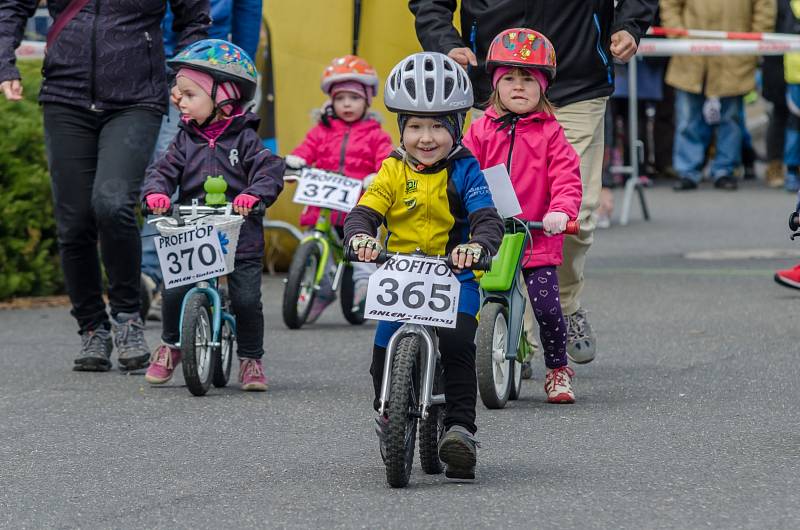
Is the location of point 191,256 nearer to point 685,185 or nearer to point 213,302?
point 213,302

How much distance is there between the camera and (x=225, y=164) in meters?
7.45

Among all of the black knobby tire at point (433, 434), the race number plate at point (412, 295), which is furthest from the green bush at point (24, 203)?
the race number plate at point (412, 295)

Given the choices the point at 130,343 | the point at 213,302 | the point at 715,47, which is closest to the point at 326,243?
the point at 130,343

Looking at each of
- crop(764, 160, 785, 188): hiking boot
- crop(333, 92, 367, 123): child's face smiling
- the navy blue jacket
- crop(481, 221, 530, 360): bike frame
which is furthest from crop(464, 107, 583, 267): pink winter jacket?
crop(764, 160, 785, 188): hiking boot

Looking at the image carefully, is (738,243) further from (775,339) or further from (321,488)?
(321,488)

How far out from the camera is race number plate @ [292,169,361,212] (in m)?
10.1

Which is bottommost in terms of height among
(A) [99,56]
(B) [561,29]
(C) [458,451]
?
(C) [458,451]

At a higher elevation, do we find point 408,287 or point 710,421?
point 408,287

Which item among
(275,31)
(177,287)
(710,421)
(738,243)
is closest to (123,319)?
(177,287)

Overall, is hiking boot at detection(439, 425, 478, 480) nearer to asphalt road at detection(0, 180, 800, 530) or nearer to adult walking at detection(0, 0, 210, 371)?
asphalt road at detection(0, 180, 800, 530)

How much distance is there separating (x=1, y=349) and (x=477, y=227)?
4166 millimetres

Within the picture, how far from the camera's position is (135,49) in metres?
7.94

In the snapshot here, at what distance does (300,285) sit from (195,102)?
257 centimetres

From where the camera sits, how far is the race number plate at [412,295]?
542 cm
